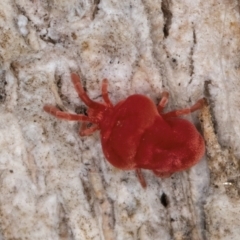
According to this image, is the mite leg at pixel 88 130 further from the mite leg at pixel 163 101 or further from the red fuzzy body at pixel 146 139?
the mite leg at pixel 163 101

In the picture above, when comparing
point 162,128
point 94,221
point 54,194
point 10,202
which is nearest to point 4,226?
point 10,202

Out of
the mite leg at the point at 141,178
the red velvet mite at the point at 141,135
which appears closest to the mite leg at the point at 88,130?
the red velvet mite at the point at 141,135

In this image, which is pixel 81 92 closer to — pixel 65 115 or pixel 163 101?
pixel 65 115

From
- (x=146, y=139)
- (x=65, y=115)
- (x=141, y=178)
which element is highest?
(x=65, y=115)

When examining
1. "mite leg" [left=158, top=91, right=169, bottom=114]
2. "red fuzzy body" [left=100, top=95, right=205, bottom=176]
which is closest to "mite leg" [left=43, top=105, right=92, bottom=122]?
"red fuzzy body" [left=100, top=95, right=205, bottom=176]

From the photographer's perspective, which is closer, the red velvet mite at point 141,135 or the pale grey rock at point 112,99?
the red velvet mite at point 141,135

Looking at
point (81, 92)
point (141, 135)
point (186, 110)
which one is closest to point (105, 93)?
point (81, 92)

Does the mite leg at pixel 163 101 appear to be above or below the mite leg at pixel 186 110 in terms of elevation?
above

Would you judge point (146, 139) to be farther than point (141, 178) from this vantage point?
No
